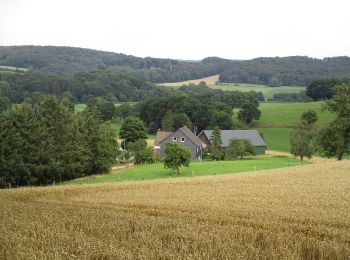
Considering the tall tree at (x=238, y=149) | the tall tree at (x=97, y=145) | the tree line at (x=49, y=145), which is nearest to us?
the tree line at (x=49, y=145)

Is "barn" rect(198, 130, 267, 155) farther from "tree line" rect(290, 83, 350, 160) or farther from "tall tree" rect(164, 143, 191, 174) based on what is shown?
"tall tree" rect(164, 143, 191, 174)

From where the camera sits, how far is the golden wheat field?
504 inches

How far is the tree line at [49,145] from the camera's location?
4844cm

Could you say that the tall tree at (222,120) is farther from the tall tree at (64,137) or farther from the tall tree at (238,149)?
the tall tree at (64,137)

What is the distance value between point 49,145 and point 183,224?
38.4 metres

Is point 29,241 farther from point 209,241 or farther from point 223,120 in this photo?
point 223,120

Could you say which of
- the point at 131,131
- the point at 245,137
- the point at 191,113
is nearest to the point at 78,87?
the point at 191,113

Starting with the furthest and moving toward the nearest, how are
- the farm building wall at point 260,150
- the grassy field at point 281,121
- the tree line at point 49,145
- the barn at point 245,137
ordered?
the grassy field at point 281,121 → the farm building wall at point 260,150 → the barn at point 245,137 → the tree line at point 49,145

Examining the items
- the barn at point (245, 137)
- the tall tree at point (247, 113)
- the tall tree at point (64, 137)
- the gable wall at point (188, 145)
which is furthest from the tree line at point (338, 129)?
the tall tree at point (247, 113)

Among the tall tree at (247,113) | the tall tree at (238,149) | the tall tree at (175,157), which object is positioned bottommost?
the tall tree at (238,149)

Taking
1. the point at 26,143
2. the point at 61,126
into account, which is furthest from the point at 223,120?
the point at 26,143

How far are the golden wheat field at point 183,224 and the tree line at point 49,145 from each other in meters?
19.2

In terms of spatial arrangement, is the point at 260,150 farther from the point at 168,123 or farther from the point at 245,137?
the point at 168,123

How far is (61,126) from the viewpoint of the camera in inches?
2263
